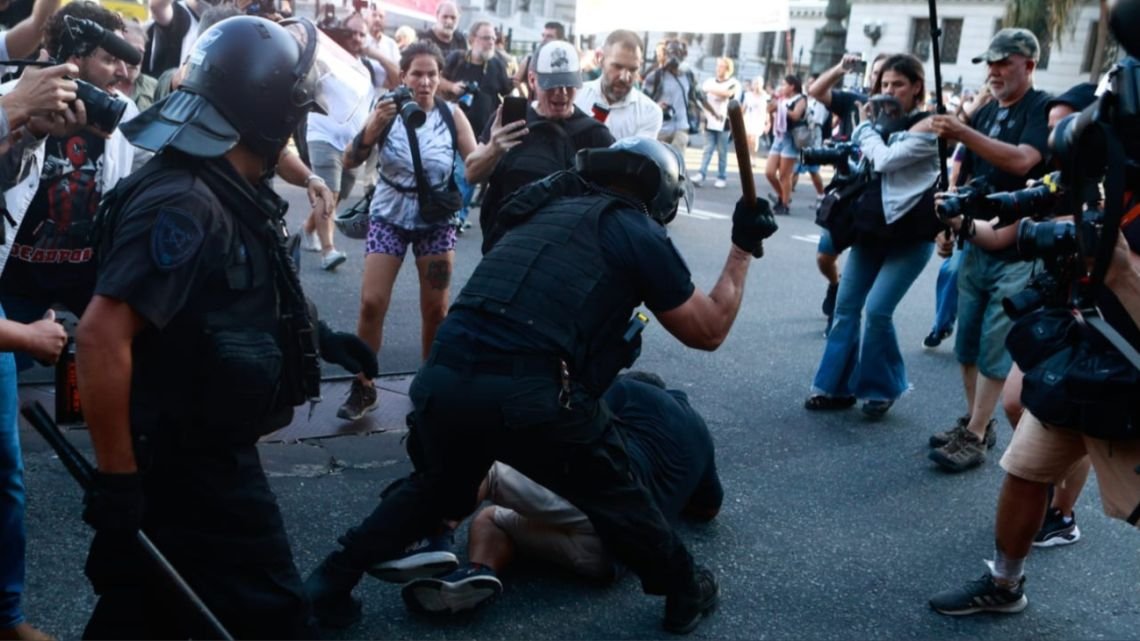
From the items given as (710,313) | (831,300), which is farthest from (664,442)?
(831,300)

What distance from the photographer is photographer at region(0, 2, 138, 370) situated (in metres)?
4.03

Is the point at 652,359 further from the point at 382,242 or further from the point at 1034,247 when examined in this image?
the point at 1034,247

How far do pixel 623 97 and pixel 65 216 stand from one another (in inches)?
137

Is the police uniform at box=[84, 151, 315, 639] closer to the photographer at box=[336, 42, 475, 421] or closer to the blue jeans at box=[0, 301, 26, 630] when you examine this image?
the blue jeans at box=[0, 301, 26, 630]

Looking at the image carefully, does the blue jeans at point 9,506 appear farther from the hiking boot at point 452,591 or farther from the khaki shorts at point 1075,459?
the khaki shorts at point 1075,459

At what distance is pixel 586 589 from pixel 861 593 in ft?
3.23

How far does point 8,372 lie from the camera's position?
2.96m

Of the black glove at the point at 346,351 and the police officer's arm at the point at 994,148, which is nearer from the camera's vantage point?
the black glove at the point at 346,351

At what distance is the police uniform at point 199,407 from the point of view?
238 centimetres

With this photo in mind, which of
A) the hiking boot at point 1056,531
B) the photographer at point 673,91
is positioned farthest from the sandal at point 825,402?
the photographer at point 673,91

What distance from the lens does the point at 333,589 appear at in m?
3.41

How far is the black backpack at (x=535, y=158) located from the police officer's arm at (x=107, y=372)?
2.52 meters

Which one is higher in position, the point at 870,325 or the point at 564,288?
the point at 564,288

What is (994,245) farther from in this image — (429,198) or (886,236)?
(429,198)
